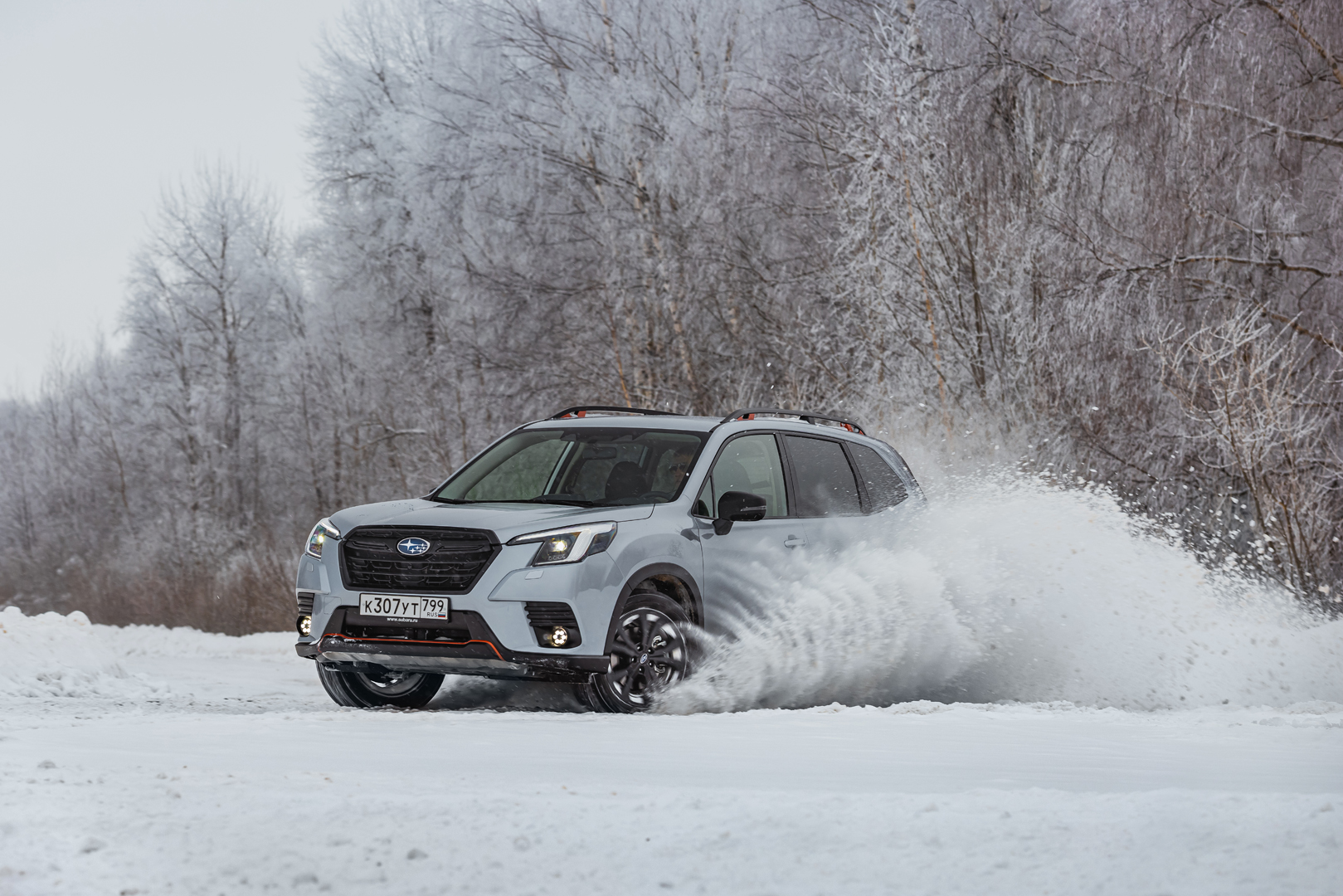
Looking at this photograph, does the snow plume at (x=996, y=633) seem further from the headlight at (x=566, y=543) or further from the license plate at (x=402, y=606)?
the license plate at (x=402, y=606)

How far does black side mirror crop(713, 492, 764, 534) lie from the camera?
7.71 metres

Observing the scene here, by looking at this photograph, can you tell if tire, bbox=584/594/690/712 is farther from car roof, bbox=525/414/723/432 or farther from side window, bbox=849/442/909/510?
side window, bbox=849/442/909/510

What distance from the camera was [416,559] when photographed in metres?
7.17

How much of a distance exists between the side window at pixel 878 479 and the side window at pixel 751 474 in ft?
2.80

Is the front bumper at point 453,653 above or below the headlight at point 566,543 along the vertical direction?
below

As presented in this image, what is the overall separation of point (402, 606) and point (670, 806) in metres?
3.25

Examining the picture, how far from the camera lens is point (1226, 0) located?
14586 millimetres

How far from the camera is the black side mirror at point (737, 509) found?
771 cm

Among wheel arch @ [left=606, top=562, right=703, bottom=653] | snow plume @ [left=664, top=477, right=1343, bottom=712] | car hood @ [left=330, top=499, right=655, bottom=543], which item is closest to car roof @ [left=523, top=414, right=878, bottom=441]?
snow plume @ [left=664, top=477, right=1343, bottom=712]

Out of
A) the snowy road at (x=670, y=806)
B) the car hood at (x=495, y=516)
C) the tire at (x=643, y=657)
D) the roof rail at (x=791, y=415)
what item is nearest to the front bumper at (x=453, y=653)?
the tire at (x=643, y=657)

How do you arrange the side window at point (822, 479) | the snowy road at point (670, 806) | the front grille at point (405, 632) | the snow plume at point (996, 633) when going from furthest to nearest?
the side window at point (822, 479) → the snow plume at point (996, 633) → the front grille at point (405, 632) → the snowy road at point (670, 806)

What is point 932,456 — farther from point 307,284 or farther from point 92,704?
point 307,284

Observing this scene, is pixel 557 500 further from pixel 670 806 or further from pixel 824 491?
pixel 670 806

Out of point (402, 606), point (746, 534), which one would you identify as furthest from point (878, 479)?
point (402, 606)
